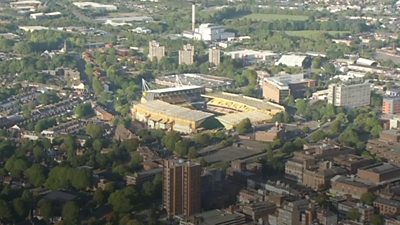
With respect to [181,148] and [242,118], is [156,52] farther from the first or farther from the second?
[181,148]

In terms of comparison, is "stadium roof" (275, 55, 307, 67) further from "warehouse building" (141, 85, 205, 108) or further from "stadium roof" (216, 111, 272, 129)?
"stadium roof" (216, 111, 272, 129)

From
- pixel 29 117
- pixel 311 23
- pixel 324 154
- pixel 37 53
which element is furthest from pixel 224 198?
pixel 311 23

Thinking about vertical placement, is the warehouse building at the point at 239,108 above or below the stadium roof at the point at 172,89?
below

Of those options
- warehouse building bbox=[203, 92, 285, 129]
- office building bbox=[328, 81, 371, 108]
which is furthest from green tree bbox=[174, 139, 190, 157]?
office building bbox=[328, 81, 371, 108]

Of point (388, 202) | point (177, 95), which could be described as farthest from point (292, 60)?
point (388, 202)

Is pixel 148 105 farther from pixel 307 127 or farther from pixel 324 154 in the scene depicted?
pixel 324 154

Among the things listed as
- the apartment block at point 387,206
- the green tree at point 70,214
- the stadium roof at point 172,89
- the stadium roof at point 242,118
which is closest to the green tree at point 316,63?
the stadium roof at point 172,89

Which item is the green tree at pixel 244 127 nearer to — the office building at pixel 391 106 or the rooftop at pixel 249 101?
the rooftop at pixel 249 101
